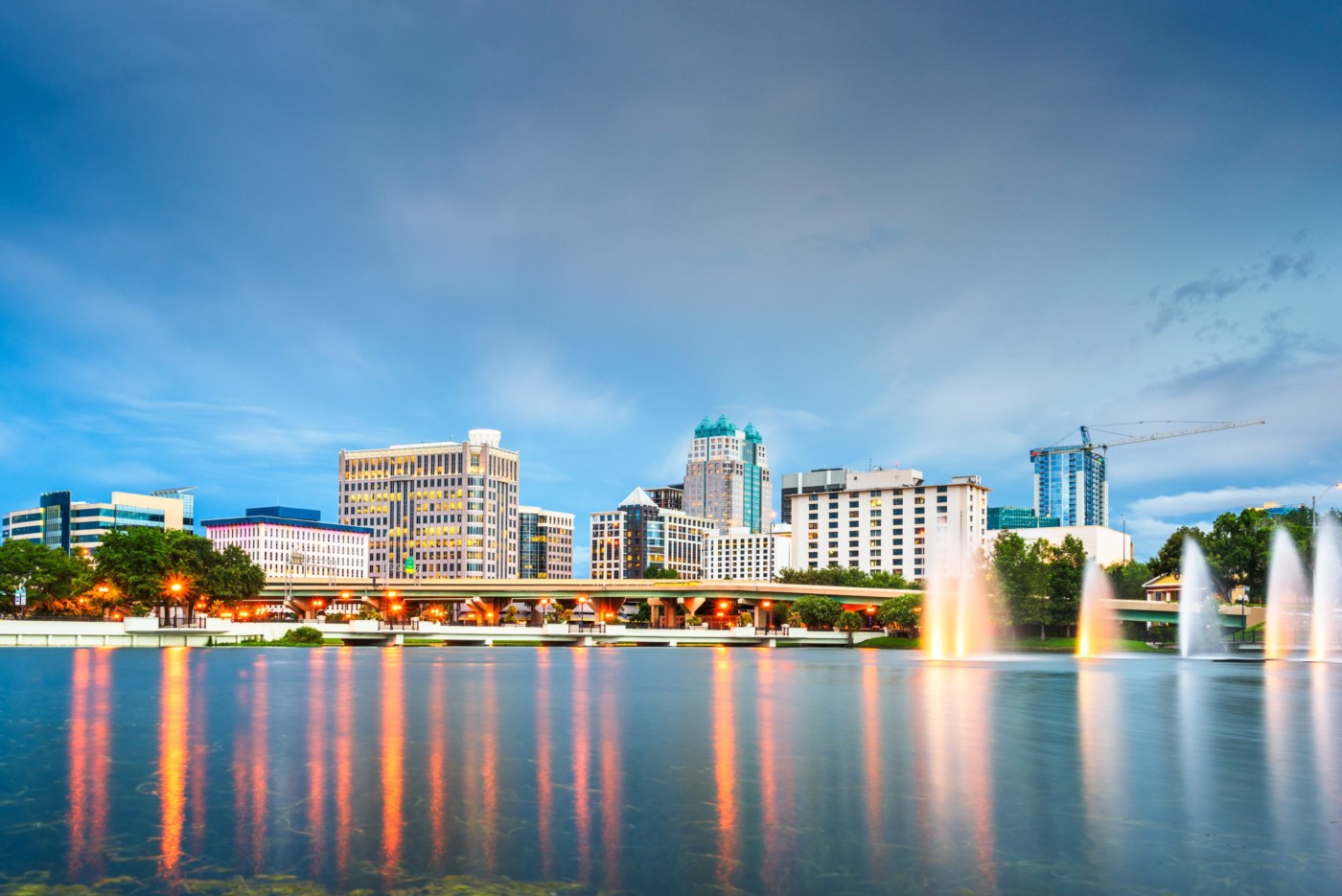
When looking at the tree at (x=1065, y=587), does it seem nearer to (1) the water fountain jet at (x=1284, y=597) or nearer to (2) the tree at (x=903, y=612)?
(1) the water fountain jet at (x=1284, y=597)

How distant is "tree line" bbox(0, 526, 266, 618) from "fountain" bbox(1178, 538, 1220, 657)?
425 feet

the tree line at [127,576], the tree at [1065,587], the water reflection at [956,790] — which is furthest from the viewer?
the tree at [1065,587]

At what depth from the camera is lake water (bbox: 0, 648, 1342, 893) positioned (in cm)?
2017

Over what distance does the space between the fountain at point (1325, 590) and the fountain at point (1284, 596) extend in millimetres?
3961

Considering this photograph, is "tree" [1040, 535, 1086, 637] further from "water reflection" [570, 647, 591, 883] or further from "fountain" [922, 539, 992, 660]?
"water reflection" [570, 647, 591, 883]

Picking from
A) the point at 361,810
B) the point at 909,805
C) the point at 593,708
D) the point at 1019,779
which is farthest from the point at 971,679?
the point at 361,810

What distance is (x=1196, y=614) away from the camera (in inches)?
5955

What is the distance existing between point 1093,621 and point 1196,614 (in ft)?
49.4

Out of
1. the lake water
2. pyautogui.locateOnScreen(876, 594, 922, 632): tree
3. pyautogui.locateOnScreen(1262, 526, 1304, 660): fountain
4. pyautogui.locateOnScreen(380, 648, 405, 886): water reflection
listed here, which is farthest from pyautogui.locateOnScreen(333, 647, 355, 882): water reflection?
pyautogui.locateOnScreen(876, 594, 922, 632): tree

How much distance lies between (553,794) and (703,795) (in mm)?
3799

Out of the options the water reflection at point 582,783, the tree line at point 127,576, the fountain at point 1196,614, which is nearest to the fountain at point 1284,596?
the fountain at point 1196,614

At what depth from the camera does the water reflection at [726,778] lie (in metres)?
20.8

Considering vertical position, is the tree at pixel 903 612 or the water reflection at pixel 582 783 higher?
the water reflection at pixel 582 783

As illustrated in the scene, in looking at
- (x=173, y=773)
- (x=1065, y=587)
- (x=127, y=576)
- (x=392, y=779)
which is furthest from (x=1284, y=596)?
(x=173, y=773)
